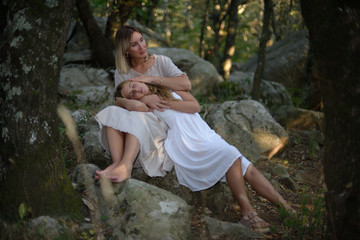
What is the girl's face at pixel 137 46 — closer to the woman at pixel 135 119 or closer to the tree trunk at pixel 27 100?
the woman at pixel 135 119

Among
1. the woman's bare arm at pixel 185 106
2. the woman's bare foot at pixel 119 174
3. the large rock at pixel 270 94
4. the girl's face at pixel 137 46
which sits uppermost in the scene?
the girl's face at pixel 137 46

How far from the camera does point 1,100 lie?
2977 mm

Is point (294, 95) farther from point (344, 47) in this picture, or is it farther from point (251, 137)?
point (344, 47)

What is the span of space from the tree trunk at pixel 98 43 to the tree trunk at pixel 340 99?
6.81m

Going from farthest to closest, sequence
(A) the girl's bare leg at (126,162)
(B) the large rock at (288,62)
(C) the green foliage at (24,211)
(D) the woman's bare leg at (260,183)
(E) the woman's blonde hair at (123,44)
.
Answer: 1. (B) the large rock at (288,62)
2. (E) the woman's blonde hair at (123,44)
3. (D) the woman's bare leg at (260,183)
4. (A) the girl's bare leg at (126,162)
5. (C) the green foliage at (24,211)

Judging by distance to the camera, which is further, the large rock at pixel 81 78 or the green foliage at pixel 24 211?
the large rock at pixel 81 78

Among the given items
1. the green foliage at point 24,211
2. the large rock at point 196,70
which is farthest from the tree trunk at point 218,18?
the green foliage at point 24,211

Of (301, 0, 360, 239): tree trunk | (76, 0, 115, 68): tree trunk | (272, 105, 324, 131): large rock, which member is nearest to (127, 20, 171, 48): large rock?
(76, 0, 115, 68): tree trunk

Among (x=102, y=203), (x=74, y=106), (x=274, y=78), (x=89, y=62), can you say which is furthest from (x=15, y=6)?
(x=274, y=78)

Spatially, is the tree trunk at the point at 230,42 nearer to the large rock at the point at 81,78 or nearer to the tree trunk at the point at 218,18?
the tree trunk at the point at 218,18

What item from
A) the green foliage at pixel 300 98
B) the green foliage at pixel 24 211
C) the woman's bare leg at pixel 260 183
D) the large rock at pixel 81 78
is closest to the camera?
the green foliage at pixel 24 211

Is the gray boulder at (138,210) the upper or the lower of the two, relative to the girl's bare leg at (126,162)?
lower

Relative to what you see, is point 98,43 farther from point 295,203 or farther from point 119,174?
point 295,203

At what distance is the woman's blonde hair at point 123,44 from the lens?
4.34m
